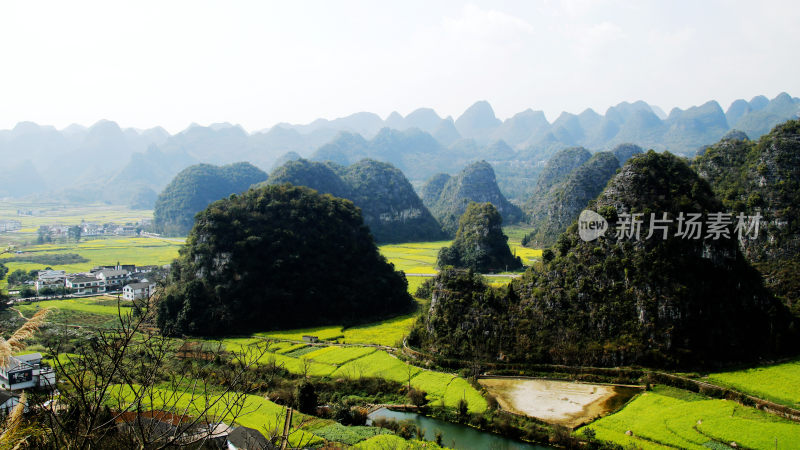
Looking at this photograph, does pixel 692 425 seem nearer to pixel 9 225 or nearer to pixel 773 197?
pixel 773 197

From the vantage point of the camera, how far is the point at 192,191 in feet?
310

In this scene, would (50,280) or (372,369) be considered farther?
(50,280)

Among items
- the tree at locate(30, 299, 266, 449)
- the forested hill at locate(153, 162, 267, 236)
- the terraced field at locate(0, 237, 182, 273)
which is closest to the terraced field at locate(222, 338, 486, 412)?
the tree at locate(30, 299, 266, 449)

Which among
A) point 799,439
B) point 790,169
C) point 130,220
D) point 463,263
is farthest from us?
point 130,220

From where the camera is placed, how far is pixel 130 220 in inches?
4102

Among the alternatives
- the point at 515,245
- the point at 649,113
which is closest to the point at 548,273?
the point at 515,245

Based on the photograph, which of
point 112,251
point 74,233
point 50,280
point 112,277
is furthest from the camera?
point 74,233

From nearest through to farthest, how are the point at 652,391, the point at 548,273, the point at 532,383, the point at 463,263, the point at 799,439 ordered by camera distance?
the point at 799,439 → the point at 652,391 → the point at 532,383 → the point at 548,273 → the point at 463,263

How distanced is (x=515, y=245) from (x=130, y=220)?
7693 centimetres

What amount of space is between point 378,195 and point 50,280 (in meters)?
51.4

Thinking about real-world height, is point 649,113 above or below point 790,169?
above

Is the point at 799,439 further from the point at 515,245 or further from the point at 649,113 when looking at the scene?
the point at 649,113

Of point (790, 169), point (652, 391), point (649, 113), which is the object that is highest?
point (649, 113)

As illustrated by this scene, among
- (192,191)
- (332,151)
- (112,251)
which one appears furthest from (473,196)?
(112,251)
